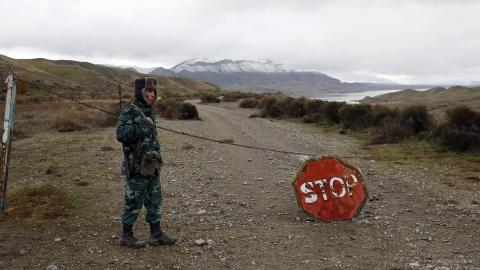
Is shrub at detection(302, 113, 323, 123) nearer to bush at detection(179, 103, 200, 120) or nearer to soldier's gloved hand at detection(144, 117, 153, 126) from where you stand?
bush at detection(179, 103, 200, 120)

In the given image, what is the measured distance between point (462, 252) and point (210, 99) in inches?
1926

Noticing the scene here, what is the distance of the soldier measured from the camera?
6008 mm

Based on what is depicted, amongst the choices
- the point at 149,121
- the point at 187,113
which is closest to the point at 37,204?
the point at 149,121

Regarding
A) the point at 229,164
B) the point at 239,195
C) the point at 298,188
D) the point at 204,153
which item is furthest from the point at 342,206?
the point at 204,153

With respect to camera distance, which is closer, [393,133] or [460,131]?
[460,131]

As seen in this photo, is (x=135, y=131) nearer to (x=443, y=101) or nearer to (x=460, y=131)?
(x=460, y=131)

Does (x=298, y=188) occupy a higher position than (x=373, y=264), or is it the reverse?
(x=298, y=188)

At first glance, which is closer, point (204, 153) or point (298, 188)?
point (298, 188)

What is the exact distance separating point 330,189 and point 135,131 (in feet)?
11.3

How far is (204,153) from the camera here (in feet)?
48.9

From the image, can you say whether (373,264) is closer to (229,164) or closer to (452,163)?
(229,164)

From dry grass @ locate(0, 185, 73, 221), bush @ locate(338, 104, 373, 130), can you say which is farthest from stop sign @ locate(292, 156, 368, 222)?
bush @ locate(338, 104, 373, 130)

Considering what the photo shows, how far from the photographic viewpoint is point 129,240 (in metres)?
6.16

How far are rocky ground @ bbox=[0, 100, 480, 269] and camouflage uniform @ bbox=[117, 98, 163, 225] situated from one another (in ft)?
1.88
